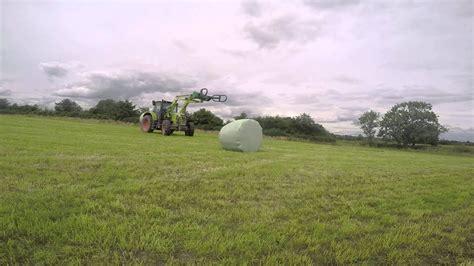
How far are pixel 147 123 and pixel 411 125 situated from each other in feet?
176

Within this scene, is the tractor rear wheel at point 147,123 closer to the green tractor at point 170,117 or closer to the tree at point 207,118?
the green tractor at point 170,117

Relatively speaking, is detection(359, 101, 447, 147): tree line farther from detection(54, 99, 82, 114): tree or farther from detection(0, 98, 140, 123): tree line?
detection(54, 99, 82, 114): tree

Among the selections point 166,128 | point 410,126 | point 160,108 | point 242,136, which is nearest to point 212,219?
point 242,136

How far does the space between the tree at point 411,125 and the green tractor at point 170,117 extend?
50167 millimetres

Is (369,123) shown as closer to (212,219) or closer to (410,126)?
(410,126)

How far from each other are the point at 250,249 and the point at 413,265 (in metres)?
1.64

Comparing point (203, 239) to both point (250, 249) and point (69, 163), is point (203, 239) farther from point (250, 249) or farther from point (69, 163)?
point (69, 163)

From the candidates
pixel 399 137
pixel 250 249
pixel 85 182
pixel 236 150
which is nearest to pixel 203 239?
pixel 250 249

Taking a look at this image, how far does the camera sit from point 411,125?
198 ft

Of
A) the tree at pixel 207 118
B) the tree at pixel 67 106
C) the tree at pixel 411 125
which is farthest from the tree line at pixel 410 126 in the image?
the tree at pixel 67 106

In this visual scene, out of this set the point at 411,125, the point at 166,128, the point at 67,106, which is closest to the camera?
the point at 166,128

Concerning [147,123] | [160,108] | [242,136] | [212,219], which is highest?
[160,108]

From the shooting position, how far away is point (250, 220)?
159 inches

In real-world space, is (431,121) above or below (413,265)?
above
